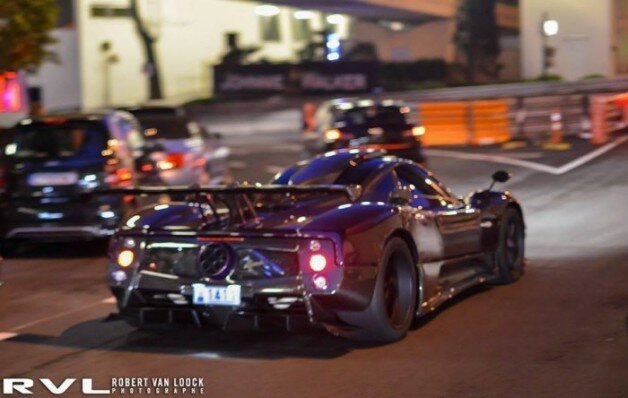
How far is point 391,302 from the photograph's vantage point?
28.9ft

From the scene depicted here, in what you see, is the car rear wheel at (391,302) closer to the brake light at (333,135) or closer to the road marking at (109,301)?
the road marking at (109,301)

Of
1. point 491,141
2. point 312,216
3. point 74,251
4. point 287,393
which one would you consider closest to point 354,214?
point 312,216

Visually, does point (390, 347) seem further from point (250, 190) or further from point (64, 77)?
point (64, 77)

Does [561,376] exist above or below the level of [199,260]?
below

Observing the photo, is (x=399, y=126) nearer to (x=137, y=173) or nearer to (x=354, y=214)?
(x=137, y=173)

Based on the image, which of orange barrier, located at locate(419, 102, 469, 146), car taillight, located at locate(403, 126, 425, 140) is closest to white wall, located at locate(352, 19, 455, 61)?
orange barrier, located at locate(419, 102, 469, 146)

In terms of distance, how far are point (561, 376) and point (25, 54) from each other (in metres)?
16.3

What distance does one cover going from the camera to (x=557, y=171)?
22.4 metres

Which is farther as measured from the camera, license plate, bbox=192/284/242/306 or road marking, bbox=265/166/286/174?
road marking, bbox=265/166/286/174

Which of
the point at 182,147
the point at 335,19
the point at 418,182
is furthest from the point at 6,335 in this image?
the point at 335,19

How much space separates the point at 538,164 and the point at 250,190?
52.3 ft

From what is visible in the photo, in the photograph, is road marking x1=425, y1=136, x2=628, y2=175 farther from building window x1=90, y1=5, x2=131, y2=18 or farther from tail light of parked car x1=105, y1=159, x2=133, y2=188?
building window x1=90, y1=5, x2=131, y2=18

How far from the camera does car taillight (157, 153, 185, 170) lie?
58.9ft

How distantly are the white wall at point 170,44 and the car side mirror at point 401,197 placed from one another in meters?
39.9
